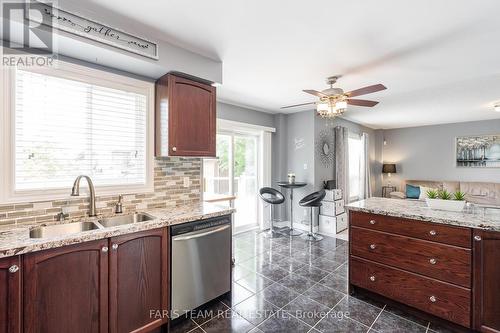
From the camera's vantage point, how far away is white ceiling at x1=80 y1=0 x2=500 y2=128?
170 cm

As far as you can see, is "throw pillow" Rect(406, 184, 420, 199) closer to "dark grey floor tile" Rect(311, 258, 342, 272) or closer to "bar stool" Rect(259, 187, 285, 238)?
"bar stool" Rect(259, 187, 285, 238)

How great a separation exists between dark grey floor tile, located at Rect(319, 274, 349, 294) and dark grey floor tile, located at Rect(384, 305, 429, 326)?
43 centimetres

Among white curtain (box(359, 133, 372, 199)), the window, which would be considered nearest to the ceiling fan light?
the window

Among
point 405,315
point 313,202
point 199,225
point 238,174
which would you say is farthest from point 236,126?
point 405,315

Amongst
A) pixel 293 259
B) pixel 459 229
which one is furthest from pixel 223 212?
pixel 459 229

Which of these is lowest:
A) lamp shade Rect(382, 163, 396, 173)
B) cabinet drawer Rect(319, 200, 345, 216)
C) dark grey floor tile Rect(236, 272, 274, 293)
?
dark grey floor tile Rect(236, 272, 274, 293)

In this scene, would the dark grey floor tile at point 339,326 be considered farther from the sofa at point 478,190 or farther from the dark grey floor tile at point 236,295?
the sofa at point 478,190

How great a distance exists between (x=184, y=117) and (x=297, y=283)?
227 centimetres

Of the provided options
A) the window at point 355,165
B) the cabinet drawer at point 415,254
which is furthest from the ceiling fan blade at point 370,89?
the window at point 355,165

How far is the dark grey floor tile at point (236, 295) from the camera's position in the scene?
2381mm

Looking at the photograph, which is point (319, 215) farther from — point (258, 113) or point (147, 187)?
point (147, 187)

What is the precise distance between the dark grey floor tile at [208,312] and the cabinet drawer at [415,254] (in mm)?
1471

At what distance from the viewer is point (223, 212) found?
231 centimetres

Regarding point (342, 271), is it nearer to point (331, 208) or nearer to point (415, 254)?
point (415, 254)
